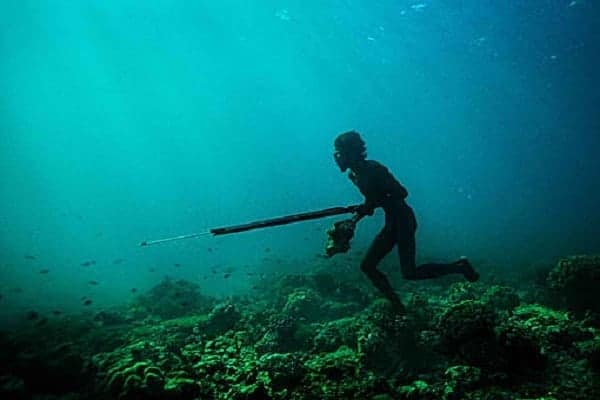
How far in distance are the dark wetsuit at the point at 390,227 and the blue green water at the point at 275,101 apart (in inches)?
465

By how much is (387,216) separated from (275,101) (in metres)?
133

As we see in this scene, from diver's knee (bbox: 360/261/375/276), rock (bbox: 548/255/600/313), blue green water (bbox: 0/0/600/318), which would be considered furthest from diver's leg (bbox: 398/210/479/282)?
blue green water (bbox: 0/0/600/318)

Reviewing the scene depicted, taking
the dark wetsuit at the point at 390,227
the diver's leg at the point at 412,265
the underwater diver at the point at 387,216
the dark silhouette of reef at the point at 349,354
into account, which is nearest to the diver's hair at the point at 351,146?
the underwater diver at the point at 387,216

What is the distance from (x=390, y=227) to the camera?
22.2 ft

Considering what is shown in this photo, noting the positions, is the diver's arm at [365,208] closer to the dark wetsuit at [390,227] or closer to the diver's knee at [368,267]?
the dark wetsuit at [390,227]

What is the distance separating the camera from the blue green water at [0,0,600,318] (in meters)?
39.3

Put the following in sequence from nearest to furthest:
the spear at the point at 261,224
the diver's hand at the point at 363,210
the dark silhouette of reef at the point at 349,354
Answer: the dark silhouette of reef at the point at 349,354 < the spear at the point at 261,224 < the diver's hand at the point at 363,210

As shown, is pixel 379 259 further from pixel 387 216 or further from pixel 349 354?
pixel 349 354

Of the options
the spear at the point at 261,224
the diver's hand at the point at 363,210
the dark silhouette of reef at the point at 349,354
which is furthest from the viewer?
the diver's hand at the point at 363,210

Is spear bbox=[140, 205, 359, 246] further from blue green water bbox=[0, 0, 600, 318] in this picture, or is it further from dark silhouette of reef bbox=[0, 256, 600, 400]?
blue green water bbox=[0, 0, 600, 318]

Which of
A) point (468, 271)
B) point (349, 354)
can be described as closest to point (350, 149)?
point (468, 271)

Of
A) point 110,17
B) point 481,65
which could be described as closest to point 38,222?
point 110,17

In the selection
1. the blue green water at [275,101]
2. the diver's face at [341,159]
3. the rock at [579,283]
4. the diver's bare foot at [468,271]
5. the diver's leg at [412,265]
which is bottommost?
the rock at [579,283]

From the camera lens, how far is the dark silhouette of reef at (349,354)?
438 centimetres
